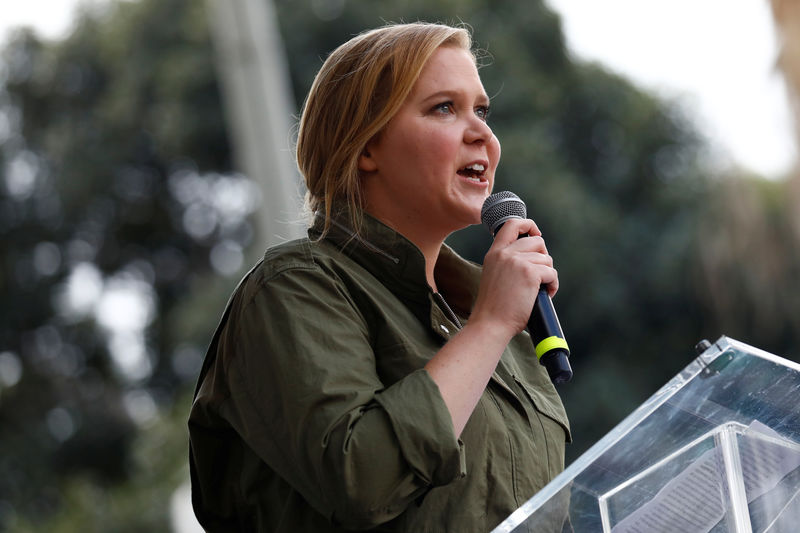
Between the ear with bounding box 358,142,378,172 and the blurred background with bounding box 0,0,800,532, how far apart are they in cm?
353

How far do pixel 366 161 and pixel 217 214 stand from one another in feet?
55.3

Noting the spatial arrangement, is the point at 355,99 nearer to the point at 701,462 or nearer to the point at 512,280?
the point at 512,280

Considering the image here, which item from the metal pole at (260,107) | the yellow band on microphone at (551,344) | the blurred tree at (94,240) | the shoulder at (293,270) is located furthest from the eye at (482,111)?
the blurred tree at (94,240)

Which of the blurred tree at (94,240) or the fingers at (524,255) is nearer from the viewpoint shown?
the fingers at (524,255)

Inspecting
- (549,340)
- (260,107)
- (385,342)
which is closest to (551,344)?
(549,340)

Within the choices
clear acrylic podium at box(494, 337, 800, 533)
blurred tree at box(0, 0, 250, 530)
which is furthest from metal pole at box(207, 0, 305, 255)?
blurred tree at box(0, 0, 250, 530)

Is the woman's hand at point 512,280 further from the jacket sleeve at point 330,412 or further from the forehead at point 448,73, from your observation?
the forehead at point 448,73

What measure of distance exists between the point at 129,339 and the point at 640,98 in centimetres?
920

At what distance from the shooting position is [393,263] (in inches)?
81.0

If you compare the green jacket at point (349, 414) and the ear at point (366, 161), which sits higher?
the ear at point (366, 161)

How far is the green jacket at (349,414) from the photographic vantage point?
1.71 meters

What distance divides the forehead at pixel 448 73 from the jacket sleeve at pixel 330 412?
493 millimetres

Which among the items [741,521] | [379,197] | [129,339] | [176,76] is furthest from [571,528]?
[129,339]

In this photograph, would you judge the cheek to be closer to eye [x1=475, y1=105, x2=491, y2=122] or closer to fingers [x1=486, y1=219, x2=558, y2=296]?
eye [x1=475, y1=105, x2=491, y2=122]
